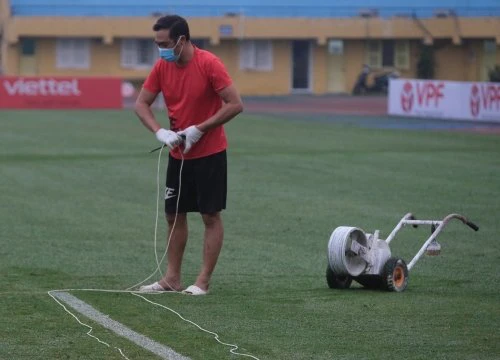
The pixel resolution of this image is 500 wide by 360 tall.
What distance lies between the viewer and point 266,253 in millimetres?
11539

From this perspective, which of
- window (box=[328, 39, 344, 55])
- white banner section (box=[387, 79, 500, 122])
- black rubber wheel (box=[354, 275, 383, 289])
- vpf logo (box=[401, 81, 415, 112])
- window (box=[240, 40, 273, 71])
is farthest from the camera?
window (box=[328, 39, 344, 55])

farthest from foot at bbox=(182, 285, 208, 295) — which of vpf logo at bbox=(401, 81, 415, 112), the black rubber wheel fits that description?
vpf logo at bbox=(401, 81, 415, 112)

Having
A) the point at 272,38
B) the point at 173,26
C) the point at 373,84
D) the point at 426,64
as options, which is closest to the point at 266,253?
the point at 173,26

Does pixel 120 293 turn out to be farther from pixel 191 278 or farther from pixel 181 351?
pixel 181 351

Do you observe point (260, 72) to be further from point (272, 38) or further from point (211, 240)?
point (211, 240)

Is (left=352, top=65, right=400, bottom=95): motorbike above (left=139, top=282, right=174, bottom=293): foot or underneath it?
above

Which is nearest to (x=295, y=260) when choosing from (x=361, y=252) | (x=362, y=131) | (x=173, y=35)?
(x=361, y=252)

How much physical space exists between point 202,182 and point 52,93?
120 ft

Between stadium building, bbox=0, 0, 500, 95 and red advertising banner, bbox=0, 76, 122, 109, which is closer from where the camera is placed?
red advertising banner, bbox=0, 76, 122, 109

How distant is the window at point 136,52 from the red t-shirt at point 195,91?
60271 millimetres

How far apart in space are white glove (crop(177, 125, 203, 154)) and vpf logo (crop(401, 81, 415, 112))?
32661 millimetres

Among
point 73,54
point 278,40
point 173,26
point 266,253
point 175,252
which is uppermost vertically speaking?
point 278,40

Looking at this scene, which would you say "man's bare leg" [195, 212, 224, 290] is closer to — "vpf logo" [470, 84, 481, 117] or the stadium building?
"vpf logo" [470, 84, 481, 117]

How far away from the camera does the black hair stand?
877 cm
